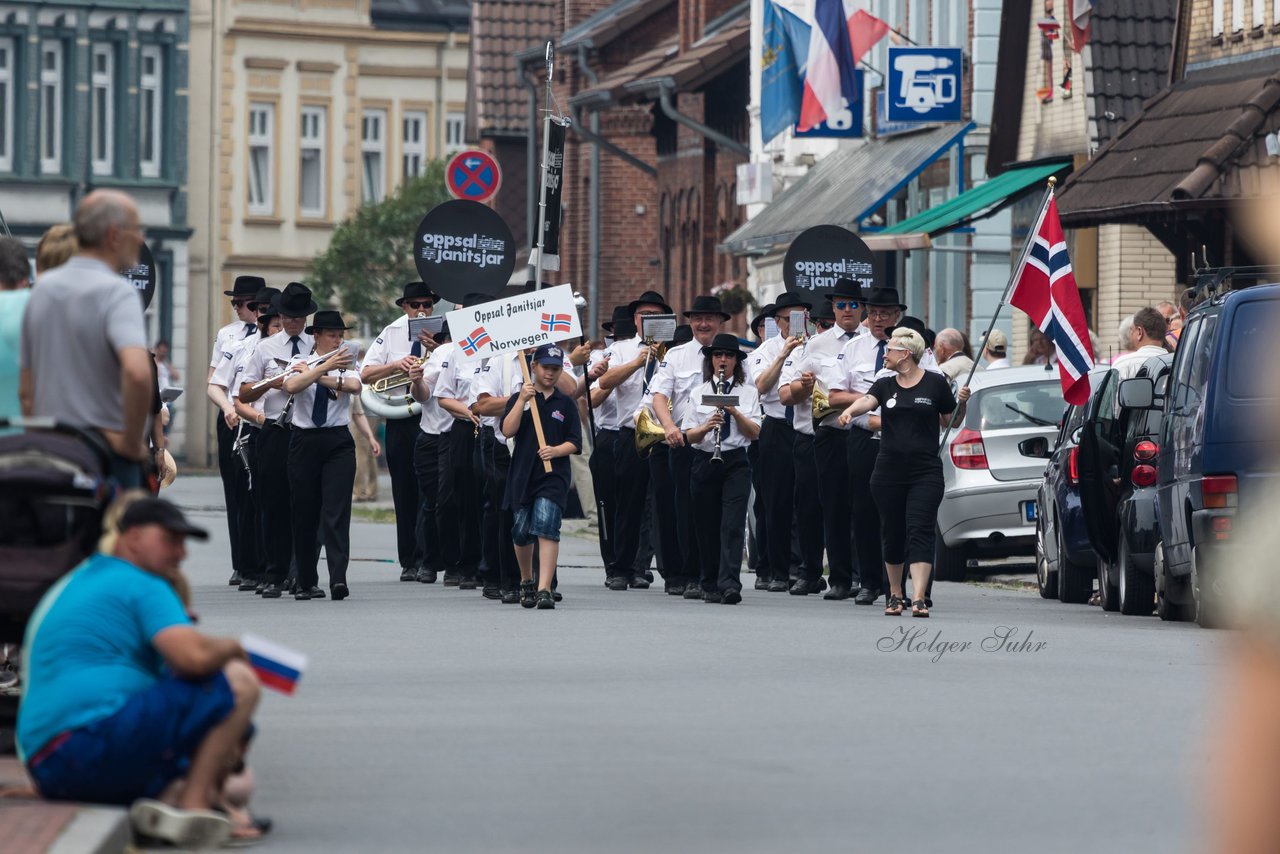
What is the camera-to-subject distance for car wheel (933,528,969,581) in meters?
22.1

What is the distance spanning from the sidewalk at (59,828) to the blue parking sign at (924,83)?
27.1 m

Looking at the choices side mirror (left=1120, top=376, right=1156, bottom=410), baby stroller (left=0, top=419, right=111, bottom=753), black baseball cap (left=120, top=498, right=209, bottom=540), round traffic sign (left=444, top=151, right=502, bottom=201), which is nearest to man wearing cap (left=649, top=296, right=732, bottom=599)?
side mirror (left=1120, top=376, right=1156, bottom=410)

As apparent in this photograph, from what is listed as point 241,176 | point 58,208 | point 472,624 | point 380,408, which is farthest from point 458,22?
point 472,624

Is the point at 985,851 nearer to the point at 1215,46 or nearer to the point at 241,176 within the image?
the point at 1215,46

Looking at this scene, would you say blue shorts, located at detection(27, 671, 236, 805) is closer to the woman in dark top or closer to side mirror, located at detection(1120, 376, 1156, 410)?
side mirror, located at detection(1120, 376, 1156, 410)

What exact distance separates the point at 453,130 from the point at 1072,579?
1955 inches

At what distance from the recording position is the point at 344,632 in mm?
15594

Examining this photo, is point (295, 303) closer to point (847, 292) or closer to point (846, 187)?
point (847, 292)

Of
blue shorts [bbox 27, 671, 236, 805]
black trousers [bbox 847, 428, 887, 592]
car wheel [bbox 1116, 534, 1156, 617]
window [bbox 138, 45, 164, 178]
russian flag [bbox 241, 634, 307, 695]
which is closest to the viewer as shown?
blue shorts [bbox 27, 671, 236, 805]

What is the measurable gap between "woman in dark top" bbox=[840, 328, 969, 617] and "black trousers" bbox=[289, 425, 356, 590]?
133 inches

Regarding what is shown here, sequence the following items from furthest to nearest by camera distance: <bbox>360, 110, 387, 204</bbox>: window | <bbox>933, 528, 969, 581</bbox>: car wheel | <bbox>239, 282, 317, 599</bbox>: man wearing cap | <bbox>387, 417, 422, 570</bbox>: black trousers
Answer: <bbox>360, 110, 387, 204</bbox>: window, <bbox>933, 528, 969, 581</bbox>: car wheel, <bbox>387, 417, 422, 570</bbox>: black trousers, <bbox>239, 282, 317, 599</bbox>: man wearing cap

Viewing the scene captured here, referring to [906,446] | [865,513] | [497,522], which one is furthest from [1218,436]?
[497,522]

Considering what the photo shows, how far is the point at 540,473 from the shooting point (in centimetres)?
1780

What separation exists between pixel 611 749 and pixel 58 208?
50.9 m
